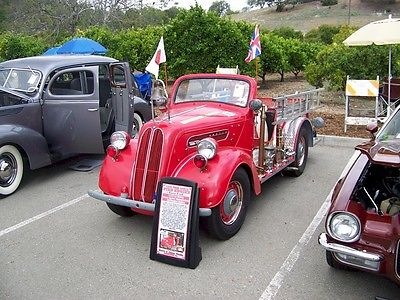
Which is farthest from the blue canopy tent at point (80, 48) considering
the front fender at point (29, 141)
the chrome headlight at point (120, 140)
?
the chrome headlight at point (120, 140)

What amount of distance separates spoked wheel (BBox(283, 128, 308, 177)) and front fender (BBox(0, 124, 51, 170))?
12.1 ft

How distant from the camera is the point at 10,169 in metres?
5.72

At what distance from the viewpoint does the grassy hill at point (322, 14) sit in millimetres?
59750

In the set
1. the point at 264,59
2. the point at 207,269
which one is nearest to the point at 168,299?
the point at 207,269

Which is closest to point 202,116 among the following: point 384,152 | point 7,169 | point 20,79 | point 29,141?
point 384,152

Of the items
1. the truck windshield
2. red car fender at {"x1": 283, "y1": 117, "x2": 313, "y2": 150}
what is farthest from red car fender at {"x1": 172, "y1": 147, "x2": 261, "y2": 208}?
red car fender at {"x1": 283, "y1": 117, "x2": 313, "y2": 150}

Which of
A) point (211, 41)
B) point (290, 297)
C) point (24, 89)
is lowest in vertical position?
point (290, 297)

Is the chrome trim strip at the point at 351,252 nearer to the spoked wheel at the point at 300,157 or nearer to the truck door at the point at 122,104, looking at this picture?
the spoked wheel at the point at 300,157

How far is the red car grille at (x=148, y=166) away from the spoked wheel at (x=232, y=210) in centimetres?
67

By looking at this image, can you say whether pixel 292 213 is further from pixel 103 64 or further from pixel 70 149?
pixel 103 64

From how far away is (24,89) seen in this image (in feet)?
20.8

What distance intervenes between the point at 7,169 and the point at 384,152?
4.88 metres

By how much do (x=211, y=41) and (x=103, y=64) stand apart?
478 centimetres

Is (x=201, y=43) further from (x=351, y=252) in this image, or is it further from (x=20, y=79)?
(x=351, y=252)
